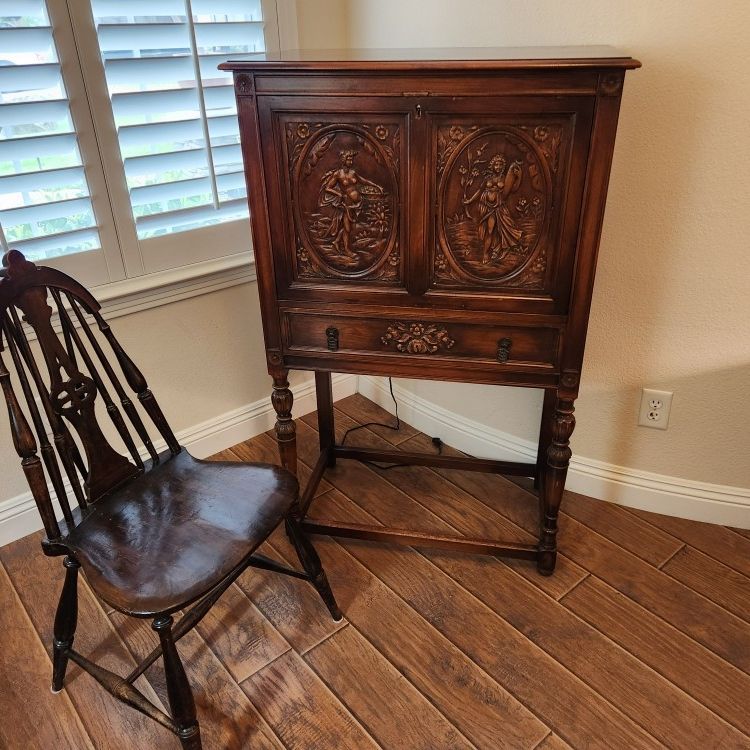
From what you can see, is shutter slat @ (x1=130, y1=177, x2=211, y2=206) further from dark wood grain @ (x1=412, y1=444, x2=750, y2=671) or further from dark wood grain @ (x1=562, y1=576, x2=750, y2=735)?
dark wood grain @ (x1=562, y1=576, x2=750, y2=735)

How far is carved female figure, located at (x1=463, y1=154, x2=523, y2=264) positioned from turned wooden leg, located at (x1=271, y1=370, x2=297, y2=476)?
605mm

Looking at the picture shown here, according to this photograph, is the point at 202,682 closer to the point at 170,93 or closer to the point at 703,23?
the point at 170,93

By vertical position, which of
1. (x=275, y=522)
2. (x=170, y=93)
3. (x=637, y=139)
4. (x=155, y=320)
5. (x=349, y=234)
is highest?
Result: (x=170, y=93)

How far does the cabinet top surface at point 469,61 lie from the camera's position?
123 centimetres

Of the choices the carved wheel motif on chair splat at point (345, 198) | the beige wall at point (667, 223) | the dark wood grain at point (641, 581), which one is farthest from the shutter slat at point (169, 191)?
the dark wood grain at point (641, 581)

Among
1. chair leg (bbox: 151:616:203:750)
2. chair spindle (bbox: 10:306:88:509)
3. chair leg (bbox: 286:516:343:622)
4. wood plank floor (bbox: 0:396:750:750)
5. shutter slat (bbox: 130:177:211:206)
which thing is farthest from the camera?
shutter slat (bbox: 130:177:211:206)

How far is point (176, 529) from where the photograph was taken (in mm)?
1363

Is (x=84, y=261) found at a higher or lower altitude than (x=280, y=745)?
higher

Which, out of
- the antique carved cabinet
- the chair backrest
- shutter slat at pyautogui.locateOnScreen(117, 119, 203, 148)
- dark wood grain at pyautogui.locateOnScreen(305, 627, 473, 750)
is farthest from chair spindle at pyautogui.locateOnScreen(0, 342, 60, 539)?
shutter slat at pyautogui.locateOnScreen(117, 119, 203, 148)

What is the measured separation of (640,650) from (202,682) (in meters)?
1.04

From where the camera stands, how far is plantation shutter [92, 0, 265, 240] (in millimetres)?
1742

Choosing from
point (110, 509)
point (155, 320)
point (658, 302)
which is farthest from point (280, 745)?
point (658, 302)

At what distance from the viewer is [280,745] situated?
55.1 inches

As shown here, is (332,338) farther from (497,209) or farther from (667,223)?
(667,223)
